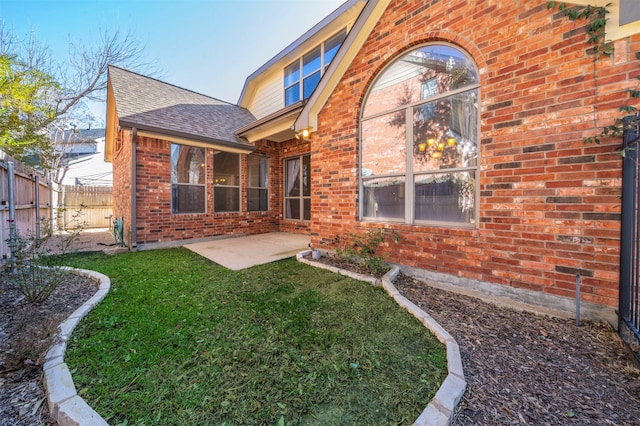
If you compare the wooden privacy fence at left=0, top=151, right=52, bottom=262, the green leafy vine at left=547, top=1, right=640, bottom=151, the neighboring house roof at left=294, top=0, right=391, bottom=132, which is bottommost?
the wooden privacy fence at left=0, top=151, right=52, bottom=262

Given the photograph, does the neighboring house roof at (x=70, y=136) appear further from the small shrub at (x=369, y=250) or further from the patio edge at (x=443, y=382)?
the patio edge at (x=443, y=382)

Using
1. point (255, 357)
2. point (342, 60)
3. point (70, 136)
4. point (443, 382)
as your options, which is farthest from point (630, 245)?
point (70, 136)

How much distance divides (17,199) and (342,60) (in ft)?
21.8

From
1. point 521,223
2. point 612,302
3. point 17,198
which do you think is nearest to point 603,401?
point 612,302

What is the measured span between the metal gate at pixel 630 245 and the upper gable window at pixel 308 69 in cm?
729

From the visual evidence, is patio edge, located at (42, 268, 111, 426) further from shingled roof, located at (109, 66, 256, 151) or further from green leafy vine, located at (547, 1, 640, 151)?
shingled roof, located at (109, 66, 256, 151)

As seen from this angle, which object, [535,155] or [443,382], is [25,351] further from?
[535,155]

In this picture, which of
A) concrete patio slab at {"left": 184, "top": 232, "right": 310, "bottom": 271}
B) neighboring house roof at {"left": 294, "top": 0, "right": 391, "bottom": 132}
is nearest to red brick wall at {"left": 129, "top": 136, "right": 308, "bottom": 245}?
concrete patio slab at {"left": 184, "top": 232, "right": 310, "bottom": 271}

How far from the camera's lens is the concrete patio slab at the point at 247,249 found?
17.6 feet

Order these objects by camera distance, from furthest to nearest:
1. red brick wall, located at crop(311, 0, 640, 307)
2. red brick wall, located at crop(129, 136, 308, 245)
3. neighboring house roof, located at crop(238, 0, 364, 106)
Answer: neighboring house roof, located at crop(238, 0, 364, 106), red brick wall, located at crop(129, 136, 308, 245), red brick wall, located at crop(311, 0, 640, 307)

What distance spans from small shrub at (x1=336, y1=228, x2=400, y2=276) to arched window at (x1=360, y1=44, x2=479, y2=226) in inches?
13.4

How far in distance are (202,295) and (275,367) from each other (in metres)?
1.99

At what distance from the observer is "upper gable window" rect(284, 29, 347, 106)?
8180mm

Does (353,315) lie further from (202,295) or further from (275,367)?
(202,295)
